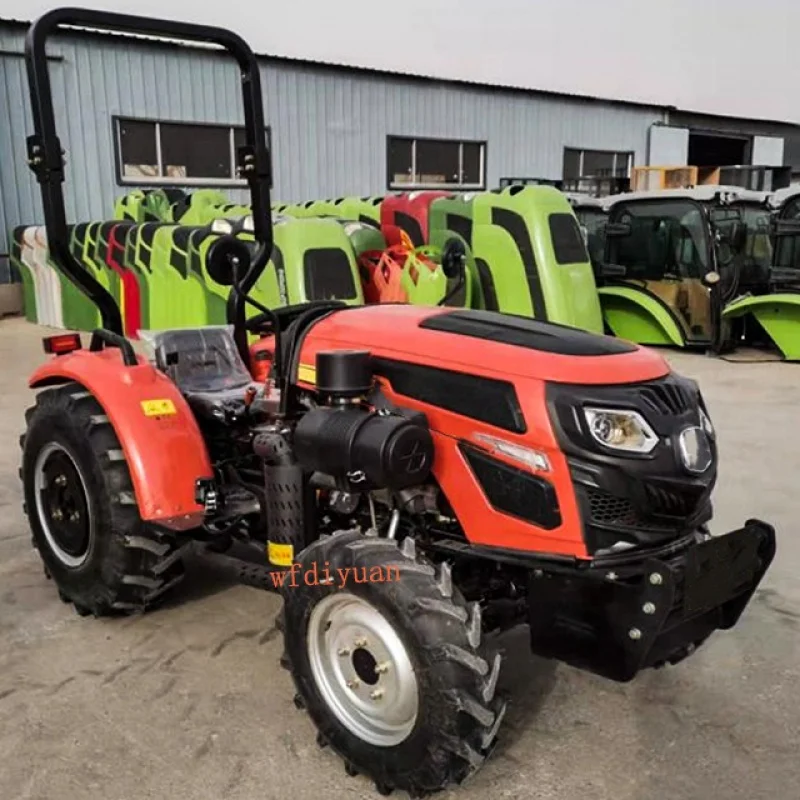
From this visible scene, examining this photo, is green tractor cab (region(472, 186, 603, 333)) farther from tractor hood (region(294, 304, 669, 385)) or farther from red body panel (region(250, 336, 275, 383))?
tractor hood (region(294, 304, 669, 385))

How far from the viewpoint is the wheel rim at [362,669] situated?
209cm

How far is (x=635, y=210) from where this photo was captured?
9.36m

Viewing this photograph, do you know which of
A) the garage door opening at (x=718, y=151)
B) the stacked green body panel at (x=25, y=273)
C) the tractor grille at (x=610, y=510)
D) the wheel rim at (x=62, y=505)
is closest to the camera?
the tractor grille at (x=610, y=510)

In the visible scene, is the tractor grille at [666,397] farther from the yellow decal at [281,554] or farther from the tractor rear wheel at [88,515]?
the tractor rear wheel at [88,515]

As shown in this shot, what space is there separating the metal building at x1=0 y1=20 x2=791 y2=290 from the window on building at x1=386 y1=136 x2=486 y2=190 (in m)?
0.02

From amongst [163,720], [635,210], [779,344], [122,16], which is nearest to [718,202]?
[635,210]

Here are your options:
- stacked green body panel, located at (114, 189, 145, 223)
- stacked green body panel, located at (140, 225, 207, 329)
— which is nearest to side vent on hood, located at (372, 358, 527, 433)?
stacked green body panel, located at (140, 225, 207, 329)

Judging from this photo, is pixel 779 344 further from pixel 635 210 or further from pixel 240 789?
pixel 240 789

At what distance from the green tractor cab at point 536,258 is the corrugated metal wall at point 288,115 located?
666 centimetres

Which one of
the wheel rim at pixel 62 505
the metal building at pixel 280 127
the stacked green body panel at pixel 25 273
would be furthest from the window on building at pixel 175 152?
the wheel rim at pixel 62 505

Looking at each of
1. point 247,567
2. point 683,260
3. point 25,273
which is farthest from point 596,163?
point 247,567

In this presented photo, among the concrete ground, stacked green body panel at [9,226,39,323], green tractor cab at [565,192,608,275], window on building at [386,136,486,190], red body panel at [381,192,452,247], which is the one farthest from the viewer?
window on building at [386,136,486,190]

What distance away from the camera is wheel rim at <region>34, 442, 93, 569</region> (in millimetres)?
3055

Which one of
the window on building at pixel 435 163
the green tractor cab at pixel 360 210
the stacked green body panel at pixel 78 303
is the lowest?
the stacked green body panel at pixel 78 303
